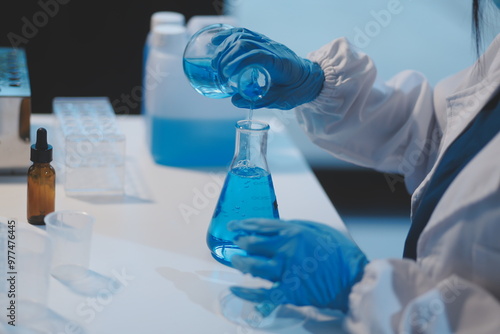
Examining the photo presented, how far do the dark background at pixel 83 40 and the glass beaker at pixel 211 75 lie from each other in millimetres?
1312

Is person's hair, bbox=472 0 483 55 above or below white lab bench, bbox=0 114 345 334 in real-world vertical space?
above

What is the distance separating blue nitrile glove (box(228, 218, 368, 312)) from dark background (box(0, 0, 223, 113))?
1696mm

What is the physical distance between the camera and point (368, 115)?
65.5 inches

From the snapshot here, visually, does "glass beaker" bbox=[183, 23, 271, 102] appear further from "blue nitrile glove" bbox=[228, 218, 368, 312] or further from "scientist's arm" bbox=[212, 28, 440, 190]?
"blue nitrile glove" bbox=[228, 218, 368, 312]

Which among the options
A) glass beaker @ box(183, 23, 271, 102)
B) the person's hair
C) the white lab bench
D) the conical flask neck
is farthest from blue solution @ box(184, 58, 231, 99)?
the person's hair

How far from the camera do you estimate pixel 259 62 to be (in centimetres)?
133

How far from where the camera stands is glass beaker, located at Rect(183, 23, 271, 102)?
1322 mm

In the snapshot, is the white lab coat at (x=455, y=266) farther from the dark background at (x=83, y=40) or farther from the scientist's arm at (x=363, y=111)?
the dark background at (x=83, y=40)

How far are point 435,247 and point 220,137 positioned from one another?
868 millimetres

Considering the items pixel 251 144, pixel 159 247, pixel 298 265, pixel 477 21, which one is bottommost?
pixel 159 247

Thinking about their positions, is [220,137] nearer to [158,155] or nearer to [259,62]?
[158,155]

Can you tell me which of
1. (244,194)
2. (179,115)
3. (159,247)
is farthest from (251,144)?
(179,115)

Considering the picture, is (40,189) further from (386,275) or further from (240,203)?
(386,275)

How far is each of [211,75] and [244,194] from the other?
257 millimetres
